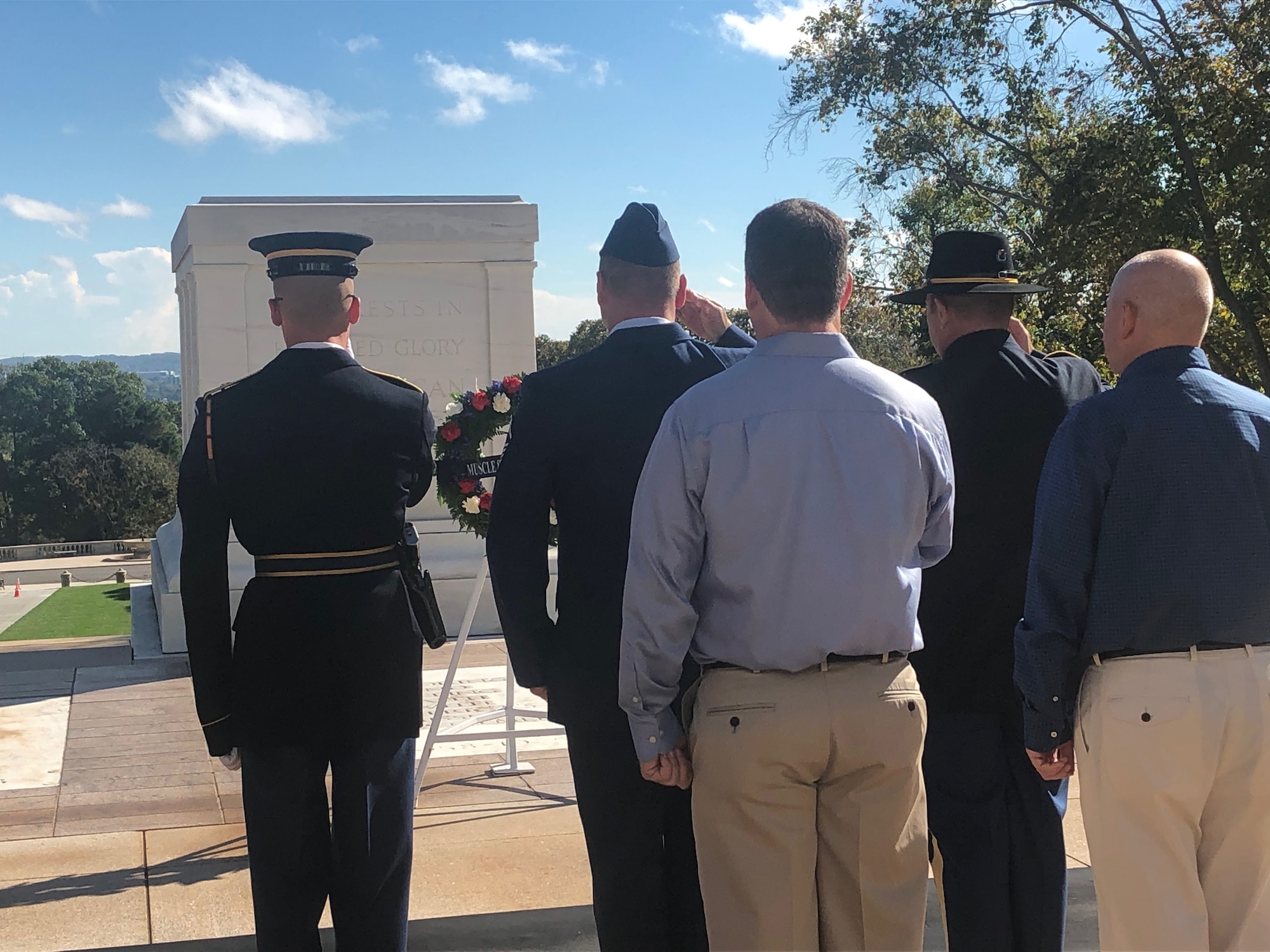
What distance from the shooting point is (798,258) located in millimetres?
2572

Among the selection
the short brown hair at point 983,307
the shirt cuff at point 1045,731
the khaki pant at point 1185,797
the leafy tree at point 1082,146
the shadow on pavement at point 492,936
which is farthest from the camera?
the leafy tree at point 1082,146

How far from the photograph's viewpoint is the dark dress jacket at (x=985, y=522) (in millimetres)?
3359

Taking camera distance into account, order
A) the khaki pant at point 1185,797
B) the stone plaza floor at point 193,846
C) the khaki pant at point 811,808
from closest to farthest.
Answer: the khaki pant at point 811,808 < the khaki pant at point 1185,797 < the stone plaza floor at point 193,846

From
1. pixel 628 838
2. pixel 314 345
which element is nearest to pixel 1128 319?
pixel 628 838

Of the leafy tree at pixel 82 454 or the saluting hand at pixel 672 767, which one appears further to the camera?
the leafy tree at pixel 82 454

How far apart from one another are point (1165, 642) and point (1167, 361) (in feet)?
2.15

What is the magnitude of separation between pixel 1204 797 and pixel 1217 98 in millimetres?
11881

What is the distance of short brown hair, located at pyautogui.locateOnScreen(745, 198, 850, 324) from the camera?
2555mm

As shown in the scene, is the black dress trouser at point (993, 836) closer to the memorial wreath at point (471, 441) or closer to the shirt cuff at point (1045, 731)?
the shirt cuff at point (1045, 731)

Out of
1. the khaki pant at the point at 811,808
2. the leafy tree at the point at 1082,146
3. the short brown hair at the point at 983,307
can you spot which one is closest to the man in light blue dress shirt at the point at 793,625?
the khaki pant at the point at 811,808

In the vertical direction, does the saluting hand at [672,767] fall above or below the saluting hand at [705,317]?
below

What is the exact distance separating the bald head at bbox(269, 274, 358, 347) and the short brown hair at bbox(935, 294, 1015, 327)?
170 centimetres

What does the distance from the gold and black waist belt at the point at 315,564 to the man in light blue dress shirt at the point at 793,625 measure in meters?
0.95

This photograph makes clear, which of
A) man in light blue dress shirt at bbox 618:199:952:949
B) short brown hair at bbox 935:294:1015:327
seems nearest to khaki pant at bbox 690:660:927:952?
man in light blue dress shirt at bbox 618:199:952:949
